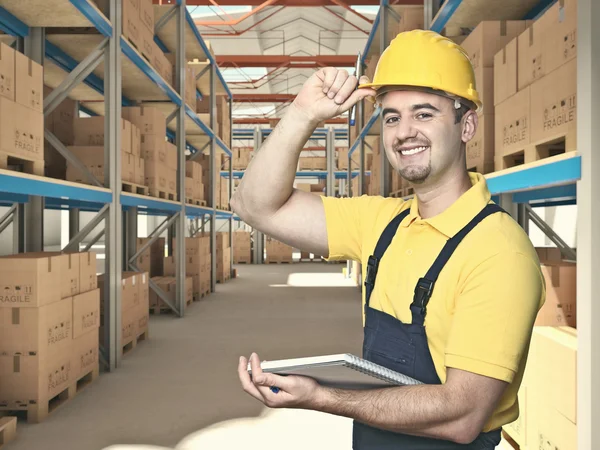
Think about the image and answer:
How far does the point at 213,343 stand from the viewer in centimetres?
600

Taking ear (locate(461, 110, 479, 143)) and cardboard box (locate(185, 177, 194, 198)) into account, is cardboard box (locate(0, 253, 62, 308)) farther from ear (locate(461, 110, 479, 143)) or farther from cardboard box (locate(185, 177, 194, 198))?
cardboard box (locate(185, 177, 194, 198))

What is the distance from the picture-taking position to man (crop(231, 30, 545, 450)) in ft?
3.93

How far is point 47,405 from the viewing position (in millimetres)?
3680

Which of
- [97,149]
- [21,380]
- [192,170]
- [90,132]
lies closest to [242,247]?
[192,170]

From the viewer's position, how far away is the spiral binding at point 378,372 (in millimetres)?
1177

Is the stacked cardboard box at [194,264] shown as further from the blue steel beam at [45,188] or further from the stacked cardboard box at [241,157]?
the stacked cardboard box at [241,157]

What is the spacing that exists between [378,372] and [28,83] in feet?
11.3

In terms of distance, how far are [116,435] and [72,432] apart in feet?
0.99

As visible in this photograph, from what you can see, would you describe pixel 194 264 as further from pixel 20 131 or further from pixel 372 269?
pixel 372 269

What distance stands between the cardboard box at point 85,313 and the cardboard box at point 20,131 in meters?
1.21

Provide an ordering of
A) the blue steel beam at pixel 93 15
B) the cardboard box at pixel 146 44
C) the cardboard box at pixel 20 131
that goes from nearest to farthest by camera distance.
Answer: the cardboard box at pixel 20 131 < the blue steel beam at pixel 93 15 < the cardboard box at pixel 146 44

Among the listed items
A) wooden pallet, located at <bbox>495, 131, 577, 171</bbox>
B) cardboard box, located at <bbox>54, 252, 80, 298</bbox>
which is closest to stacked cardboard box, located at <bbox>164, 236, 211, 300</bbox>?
cardboard box, located at <bbox>54, 252, 80, 298</bbox>

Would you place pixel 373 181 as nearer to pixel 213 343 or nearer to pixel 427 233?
pixel 213 343

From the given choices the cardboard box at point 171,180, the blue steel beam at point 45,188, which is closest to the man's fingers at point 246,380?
the blue steel beam at point 45,188
